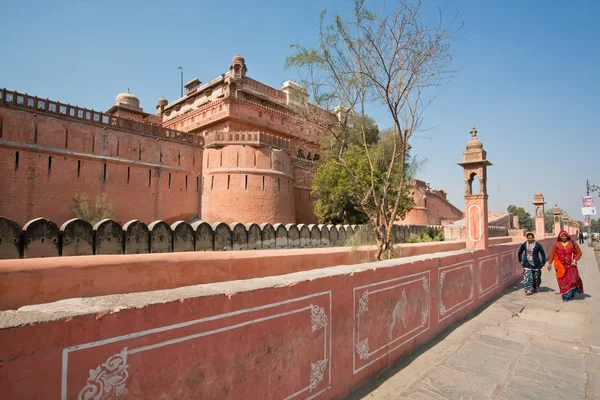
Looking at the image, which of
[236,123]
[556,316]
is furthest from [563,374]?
[236,123]

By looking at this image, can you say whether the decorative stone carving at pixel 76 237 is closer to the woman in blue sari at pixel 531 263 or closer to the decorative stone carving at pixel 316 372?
the decorative stone carving at pixel 316 372

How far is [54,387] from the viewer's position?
1.29 meters

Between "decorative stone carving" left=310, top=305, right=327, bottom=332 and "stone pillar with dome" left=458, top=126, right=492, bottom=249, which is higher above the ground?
"stone pillar with dome" left=458, top=126, right=492, bottom=249

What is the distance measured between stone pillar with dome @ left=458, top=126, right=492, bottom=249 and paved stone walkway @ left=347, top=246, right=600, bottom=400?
2016mm

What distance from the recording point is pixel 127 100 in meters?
26.9

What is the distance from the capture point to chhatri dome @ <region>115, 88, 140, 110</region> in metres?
26.6

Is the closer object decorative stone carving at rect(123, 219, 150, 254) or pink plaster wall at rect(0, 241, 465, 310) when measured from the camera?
pink plaster wall at rect(0, 241, 465, 310)

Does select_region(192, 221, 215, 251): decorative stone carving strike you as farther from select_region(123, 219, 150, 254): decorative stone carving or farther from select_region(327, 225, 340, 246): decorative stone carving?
select_region(327, 225, 340, 246): decorative stone carving

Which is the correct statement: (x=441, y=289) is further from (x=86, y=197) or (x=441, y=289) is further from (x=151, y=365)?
(x=86, y=197)

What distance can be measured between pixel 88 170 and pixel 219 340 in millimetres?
15569

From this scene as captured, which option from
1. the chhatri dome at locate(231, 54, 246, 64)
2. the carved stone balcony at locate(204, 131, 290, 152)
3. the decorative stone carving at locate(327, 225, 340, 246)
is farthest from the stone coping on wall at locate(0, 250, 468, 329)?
the chhatri dome at locate(231, 54, 246, 64)

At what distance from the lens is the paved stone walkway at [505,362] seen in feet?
9.98

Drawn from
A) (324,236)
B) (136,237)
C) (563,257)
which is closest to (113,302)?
(136,237)

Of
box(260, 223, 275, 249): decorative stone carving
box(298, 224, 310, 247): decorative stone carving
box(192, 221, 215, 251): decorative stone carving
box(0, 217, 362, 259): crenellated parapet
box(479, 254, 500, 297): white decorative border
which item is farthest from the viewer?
box(298, 224, 310, 247): decorative stone carving
